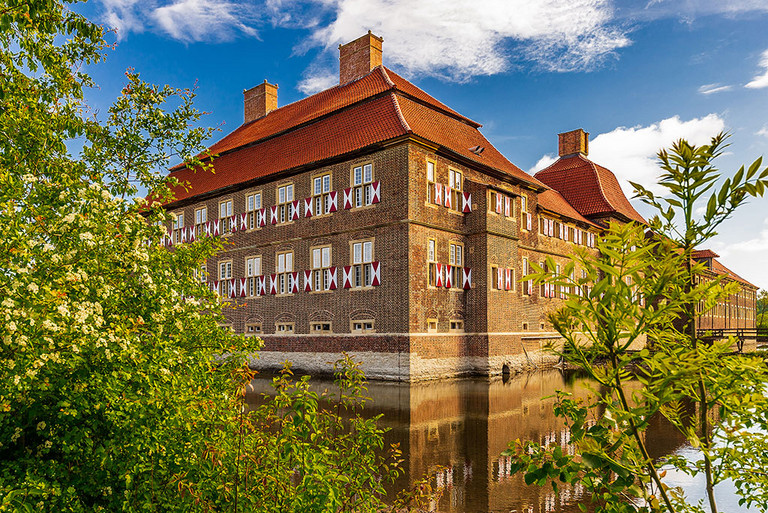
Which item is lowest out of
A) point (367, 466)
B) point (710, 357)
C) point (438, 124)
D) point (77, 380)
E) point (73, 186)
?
point (367, 466)

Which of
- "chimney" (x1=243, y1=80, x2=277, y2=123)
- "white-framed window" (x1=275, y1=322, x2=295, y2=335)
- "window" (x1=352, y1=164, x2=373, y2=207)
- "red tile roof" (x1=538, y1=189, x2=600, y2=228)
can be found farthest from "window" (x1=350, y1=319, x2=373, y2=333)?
"chimney" (x1=243, y1=80, x2=277, y2=123)

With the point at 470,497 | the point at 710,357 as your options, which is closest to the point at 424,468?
the point at 470,497

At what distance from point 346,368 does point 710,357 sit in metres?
2.20

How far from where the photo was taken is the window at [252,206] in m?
23.6

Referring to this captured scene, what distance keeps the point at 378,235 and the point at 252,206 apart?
24.3 ft

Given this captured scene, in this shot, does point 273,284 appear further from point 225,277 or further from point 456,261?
point 456,261

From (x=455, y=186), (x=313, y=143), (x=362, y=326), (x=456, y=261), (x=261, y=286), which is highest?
(x=313, y=143)

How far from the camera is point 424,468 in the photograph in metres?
7.23

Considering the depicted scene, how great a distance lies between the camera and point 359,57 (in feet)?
78.6

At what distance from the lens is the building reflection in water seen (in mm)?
5926

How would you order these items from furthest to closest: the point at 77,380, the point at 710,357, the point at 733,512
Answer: the point at 733,512 → the point at 77,380 → the point at 710,357

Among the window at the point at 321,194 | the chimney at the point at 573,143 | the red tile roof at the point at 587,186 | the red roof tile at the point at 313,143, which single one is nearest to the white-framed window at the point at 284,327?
the window at the point at 321,194

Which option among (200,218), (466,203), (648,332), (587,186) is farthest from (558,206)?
(648,332)

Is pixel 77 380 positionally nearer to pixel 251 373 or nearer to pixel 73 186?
pixel 251 373
